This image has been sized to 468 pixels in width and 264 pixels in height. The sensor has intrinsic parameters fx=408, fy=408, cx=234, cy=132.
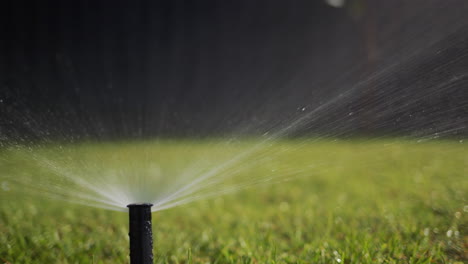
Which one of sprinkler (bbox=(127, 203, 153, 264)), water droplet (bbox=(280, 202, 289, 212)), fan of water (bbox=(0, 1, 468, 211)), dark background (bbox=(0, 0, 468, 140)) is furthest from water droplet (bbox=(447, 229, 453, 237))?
dark background (bbox=(0, 0, 468, 140))

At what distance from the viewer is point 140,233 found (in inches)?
62.6

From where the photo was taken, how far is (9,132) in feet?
9.10

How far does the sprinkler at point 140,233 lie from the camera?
1.59 meters

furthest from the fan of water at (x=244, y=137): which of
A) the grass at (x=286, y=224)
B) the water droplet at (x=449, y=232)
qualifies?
the water droplet at (x=449, y=232)

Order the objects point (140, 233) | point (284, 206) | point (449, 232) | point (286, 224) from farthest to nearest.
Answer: point (284, 206) → point (286, 224) → point (449, 232) → point (140, 233)

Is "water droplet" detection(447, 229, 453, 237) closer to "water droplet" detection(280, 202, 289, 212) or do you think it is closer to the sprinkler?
"water droplet" detection(280, 202, 289, 212)

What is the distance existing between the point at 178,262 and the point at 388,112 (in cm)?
188

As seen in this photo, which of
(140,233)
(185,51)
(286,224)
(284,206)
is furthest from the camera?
(185,51)

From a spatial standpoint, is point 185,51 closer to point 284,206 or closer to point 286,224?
point 284,206

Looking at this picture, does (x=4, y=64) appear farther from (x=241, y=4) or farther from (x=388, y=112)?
(x=388, y=112)

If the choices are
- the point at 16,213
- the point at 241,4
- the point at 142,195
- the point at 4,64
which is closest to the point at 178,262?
the point at 142,195

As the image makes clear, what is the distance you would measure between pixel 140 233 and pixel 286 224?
1715 millimetres

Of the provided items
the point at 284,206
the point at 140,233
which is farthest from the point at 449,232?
→ the point at 140,233

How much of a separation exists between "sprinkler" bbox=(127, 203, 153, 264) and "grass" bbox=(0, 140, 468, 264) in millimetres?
435
